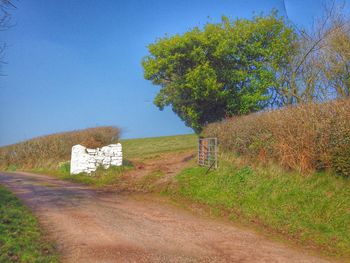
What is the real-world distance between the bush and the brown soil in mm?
3620

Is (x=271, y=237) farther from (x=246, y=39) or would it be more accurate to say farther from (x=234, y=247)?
(x=246, y=39)

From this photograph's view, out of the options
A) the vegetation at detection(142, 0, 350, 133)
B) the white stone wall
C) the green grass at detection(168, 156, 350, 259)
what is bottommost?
the green grass at detection(168, 156, 350, 259)

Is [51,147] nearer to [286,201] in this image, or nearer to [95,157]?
[95,157]

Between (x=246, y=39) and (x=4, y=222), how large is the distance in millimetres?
18519

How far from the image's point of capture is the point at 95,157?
1931 cm

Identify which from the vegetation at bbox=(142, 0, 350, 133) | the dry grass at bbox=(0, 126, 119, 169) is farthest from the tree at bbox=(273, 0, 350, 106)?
the dry grass at bbox=(0, 126, 119, 169)

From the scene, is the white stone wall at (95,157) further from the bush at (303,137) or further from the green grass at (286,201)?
the bush at (303,137)

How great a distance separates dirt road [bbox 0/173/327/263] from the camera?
6.62m

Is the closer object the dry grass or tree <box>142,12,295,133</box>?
tree <box>142,12,295,133</box>

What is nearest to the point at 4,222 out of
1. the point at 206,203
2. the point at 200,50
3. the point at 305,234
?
the point at 206,203

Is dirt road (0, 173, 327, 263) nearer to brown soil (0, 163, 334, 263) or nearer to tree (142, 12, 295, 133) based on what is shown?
brown soil (0, 163, 334, 263)

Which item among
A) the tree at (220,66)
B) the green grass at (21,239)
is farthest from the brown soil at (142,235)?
the tree at (220,66)

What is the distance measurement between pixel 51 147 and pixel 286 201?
69.5ft

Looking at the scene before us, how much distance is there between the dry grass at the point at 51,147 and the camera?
949 inches
